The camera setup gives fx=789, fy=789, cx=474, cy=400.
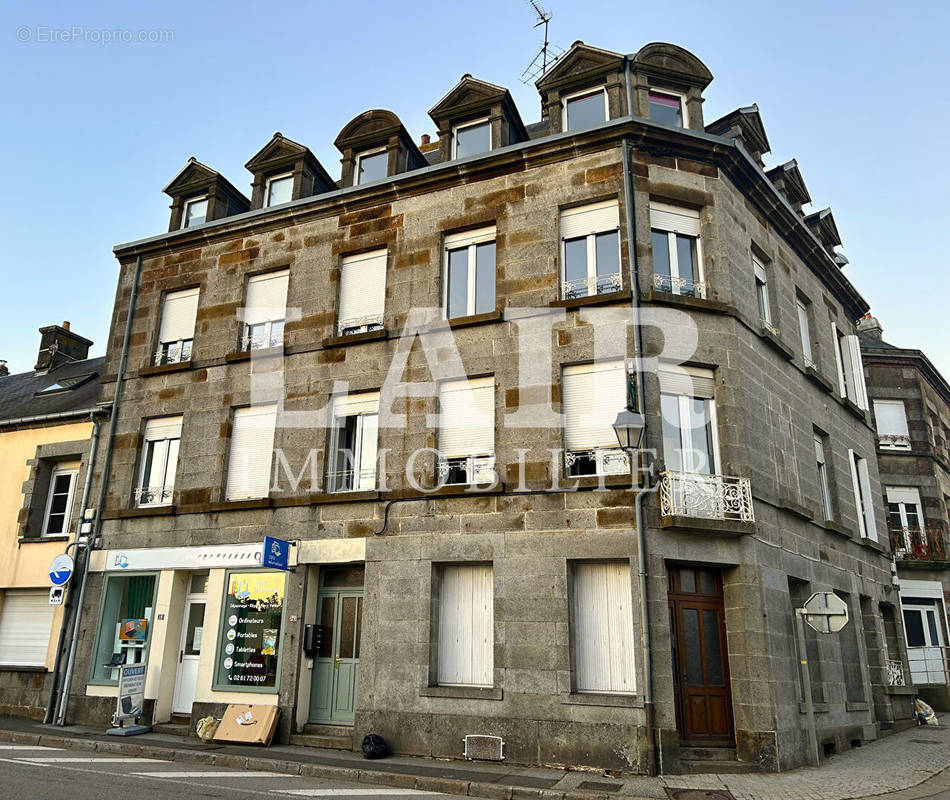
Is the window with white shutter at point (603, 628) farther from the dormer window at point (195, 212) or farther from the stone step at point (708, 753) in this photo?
the dormer window at point (195, 212)

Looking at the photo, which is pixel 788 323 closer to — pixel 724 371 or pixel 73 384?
pixel 724 371

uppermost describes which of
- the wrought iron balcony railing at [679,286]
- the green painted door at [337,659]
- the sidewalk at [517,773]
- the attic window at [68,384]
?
the attic window at [68,384]

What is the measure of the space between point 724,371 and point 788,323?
3.50m

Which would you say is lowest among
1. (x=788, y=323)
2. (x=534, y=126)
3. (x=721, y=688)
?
(x=721, y=688)

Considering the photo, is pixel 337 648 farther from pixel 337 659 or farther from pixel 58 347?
pixel 58 347

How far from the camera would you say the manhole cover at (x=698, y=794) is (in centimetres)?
902

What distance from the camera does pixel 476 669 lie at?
11914 mm

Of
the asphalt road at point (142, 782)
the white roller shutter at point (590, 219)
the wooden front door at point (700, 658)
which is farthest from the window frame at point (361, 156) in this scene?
the asphalt road at point (142, 782)

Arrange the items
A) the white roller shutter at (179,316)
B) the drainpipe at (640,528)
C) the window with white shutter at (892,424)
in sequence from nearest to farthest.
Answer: the drainpipe at (640,528)
the white roller shutter at (179,316)
the window with white shutter at (892,424)

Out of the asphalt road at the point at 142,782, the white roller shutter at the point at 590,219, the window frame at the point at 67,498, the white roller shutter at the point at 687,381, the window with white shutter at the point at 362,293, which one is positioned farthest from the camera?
the window frame at the point at 67,498

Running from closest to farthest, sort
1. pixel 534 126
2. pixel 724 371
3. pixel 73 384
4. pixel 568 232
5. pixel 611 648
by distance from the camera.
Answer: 1. pixel 611 648
2. pixel 724 371
3. pixel 568 232
4. pixel 534 126
5. pixel 73 384

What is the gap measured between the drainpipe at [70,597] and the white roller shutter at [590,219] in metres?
10.2

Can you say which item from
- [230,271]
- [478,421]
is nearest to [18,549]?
[230,271]

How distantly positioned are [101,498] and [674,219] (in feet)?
39.4
